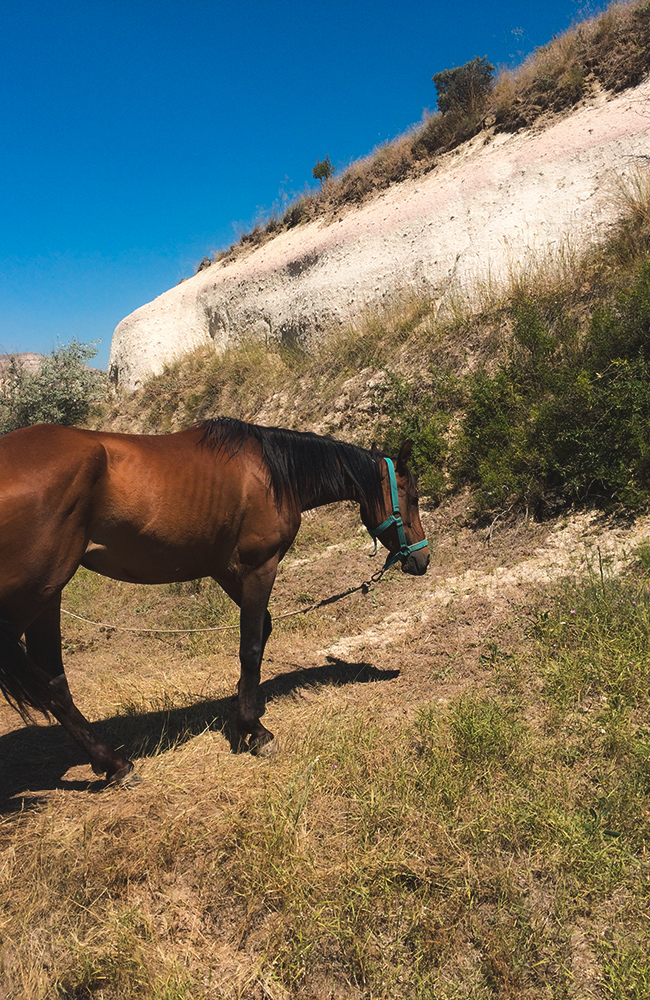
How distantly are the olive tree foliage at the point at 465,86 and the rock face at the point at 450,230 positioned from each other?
1.20 meters

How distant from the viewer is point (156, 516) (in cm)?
357

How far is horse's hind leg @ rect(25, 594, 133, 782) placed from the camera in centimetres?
354

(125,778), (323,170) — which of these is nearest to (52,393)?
(323,170)

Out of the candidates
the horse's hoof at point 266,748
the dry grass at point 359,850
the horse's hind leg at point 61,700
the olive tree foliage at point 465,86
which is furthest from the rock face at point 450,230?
the horse's hind leg at point 61,700

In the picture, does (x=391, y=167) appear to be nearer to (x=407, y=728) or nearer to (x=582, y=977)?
(x=407, y=728)

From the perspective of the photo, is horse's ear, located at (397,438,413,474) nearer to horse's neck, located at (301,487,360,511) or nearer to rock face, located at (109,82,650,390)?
horse's neck, located at (301,487,360,511)

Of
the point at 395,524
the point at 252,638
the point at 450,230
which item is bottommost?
the point at 252,638

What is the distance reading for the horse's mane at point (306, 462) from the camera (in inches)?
162

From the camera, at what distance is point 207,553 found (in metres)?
3.88

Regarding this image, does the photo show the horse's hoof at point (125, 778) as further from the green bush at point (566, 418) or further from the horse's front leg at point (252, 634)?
the green bush at point (566, 418)

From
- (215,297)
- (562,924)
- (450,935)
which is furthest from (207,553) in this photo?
(215,297)

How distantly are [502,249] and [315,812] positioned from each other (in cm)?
1003

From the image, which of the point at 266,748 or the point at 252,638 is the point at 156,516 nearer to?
the point at 252,638

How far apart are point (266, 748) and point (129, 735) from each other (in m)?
1.14
